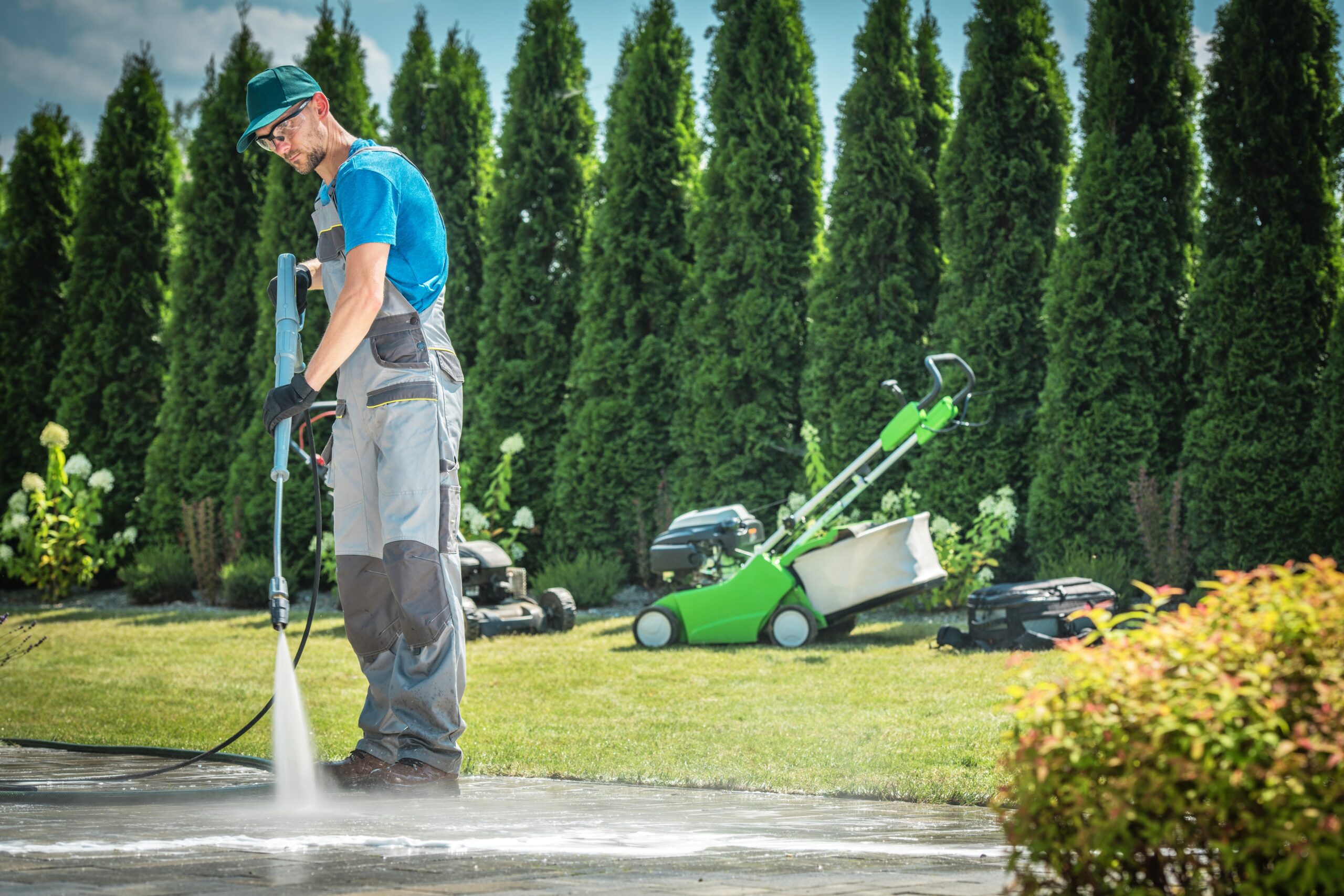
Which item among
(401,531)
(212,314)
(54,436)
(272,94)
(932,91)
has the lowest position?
(401,531)

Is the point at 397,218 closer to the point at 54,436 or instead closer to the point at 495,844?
the point at 495,844

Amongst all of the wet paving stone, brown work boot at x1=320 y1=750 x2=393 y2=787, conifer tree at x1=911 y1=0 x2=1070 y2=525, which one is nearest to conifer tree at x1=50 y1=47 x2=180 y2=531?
conifer tree at x1=911 y1=0 x2=1070 y2=525

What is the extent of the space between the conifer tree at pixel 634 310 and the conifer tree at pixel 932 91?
201 cm

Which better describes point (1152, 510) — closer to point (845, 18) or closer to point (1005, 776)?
point (845, 18)

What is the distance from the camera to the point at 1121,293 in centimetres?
925

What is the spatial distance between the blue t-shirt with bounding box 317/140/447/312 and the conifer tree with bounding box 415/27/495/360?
335 inches

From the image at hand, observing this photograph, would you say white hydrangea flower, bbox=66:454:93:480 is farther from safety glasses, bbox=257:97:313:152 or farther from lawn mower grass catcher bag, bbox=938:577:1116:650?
safety glasses, bbox=257:97:313:152

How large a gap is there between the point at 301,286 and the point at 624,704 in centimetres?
258

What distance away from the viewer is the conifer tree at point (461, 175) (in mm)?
12148

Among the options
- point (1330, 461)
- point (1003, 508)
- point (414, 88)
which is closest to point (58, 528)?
point (414, 88)

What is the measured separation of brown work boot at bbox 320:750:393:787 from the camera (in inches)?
131

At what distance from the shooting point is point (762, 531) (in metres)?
8.59

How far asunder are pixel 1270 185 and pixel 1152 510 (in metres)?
2.31

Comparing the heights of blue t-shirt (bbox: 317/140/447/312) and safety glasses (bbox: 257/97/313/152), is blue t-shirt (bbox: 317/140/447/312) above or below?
below
